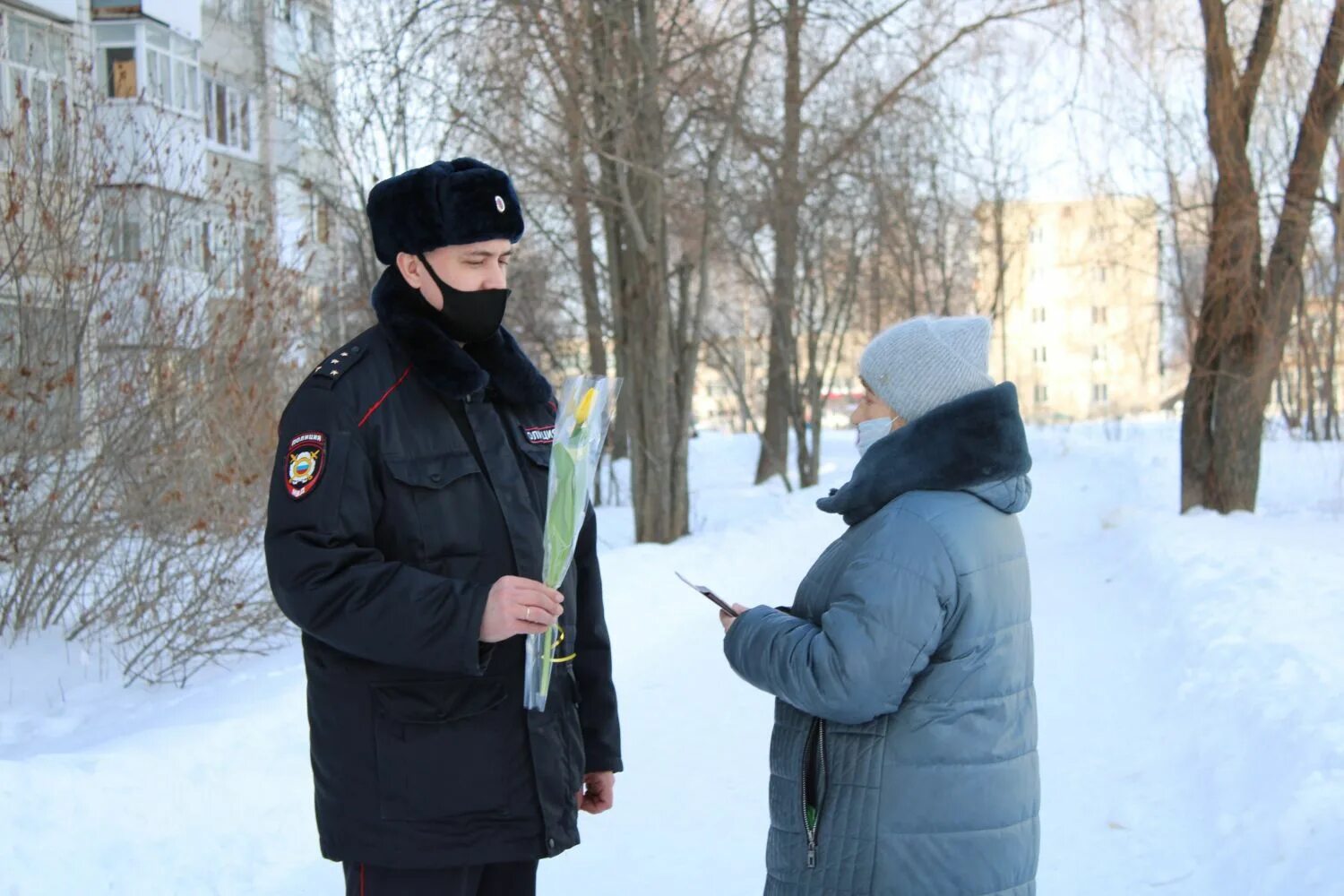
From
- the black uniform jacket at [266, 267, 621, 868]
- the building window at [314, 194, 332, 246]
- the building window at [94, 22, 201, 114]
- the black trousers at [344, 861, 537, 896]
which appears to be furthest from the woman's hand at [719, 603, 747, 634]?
the building window at [94, 22, 201, 114]

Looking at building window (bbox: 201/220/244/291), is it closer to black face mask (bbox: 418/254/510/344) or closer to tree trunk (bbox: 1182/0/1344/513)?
black face mask (bbox: 418/254/510/344)

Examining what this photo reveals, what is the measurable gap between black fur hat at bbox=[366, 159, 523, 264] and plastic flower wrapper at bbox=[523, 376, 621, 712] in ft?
1.23

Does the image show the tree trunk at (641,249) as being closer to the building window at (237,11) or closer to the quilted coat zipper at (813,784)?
the building window at (237,11)

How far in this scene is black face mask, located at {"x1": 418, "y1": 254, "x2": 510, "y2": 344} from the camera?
264 centimetres

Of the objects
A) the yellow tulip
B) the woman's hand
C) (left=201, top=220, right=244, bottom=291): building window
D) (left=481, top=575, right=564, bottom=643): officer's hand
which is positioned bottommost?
the woman's hand

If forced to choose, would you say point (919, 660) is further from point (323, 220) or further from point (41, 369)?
point (323, 220)

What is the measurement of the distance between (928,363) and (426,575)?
109cm

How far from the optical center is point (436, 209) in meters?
2.58

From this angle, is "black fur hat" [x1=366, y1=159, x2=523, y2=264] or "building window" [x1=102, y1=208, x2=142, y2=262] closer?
"black fur hat" [x1=366, y1=159, x2=523, y2=264]

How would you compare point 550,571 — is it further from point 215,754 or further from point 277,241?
point 277,241

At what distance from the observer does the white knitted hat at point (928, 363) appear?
8.55 feet

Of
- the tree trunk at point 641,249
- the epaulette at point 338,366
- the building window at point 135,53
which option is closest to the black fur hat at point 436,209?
the epaulette at point 338,366

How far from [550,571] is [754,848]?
3144mm

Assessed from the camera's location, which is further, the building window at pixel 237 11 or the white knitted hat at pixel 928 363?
the building window at pixel 237 11
